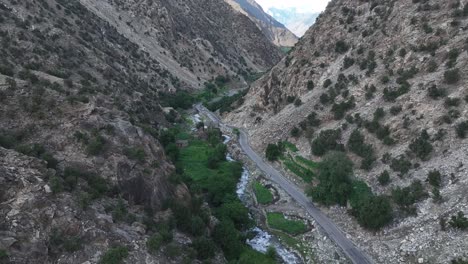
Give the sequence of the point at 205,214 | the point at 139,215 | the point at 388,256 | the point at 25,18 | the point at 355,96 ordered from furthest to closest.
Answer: the point at 25,18 → the point at 355,96 → the point at 205,214 → the point at 388,256 → the point at 139,215

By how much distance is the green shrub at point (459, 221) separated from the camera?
34.4 meters

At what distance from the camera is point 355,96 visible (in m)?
60.7

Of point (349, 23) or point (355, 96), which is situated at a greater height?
point (349, 23)

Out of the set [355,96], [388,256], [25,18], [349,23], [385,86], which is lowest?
[25,18]

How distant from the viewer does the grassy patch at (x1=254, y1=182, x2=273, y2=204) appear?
51.9 meters

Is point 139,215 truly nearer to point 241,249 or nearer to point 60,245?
point 60,245

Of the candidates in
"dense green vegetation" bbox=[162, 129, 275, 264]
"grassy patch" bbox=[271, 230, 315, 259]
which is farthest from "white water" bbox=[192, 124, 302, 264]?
"dense green vegetation" bbox=[162, 129, 275, 264]

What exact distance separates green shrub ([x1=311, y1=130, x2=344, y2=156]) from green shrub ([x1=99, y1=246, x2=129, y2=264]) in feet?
115

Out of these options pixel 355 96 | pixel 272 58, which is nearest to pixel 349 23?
pixel 355 96

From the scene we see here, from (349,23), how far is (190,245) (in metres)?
55.9

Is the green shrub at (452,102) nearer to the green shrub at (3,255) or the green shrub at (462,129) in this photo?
the green shrub at (462,129)

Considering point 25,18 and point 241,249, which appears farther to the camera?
point 25,18

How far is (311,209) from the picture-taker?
4831cm

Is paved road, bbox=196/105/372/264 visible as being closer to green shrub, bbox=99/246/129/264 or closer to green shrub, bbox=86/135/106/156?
green shrub, bbox=99/246/129/264
